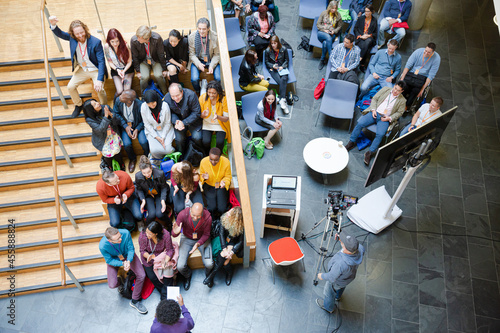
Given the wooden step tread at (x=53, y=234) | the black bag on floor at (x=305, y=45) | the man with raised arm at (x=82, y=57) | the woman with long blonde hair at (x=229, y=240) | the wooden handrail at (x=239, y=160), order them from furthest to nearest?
the black bag on floor at (x=305, y=45)
the wooden step tread at (x=53, y=234)
the man with raised arm at (x=82, y=57)
the woman with long blonde hair at (x=229, y=240)
the wooden handrail at (x=239, y=160)

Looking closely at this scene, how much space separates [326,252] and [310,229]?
0.43 meters

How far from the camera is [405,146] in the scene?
15.6ft

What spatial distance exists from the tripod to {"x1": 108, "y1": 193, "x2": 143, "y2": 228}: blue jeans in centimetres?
240

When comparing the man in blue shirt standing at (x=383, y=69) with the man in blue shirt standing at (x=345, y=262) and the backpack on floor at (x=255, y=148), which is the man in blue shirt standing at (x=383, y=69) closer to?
the backpack on floor at (x=255, y=148)

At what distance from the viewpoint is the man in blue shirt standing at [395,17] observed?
8.01 m

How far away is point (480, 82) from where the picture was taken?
801cm

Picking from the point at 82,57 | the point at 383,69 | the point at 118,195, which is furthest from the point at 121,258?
the point at 383,69

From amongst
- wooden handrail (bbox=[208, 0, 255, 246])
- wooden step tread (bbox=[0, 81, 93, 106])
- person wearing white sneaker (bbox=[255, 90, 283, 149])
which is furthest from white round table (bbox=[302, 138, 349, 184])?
wooden step tread (bbox=[0, 81, 93, 106])

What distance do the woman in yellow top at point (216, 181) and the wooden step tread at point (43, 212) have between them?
1.60 m

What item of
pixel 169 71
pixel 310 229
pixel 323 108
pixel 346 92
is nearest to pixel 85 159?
pixel 169 71

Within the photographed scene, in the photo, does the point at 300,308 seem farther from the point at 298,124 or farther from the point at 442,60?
the point at 442,60

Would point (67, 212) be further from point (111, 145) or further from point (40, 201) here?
point (111, 145)

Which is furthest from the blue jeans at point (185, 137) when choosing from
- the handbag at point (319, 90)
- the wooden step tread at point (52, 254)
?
the handbag at point (319, 90)

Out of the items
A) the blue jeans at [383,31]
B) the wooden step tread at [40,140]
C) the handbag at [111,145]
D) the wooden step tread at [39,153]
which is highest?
the blue jeans at [383,31]
